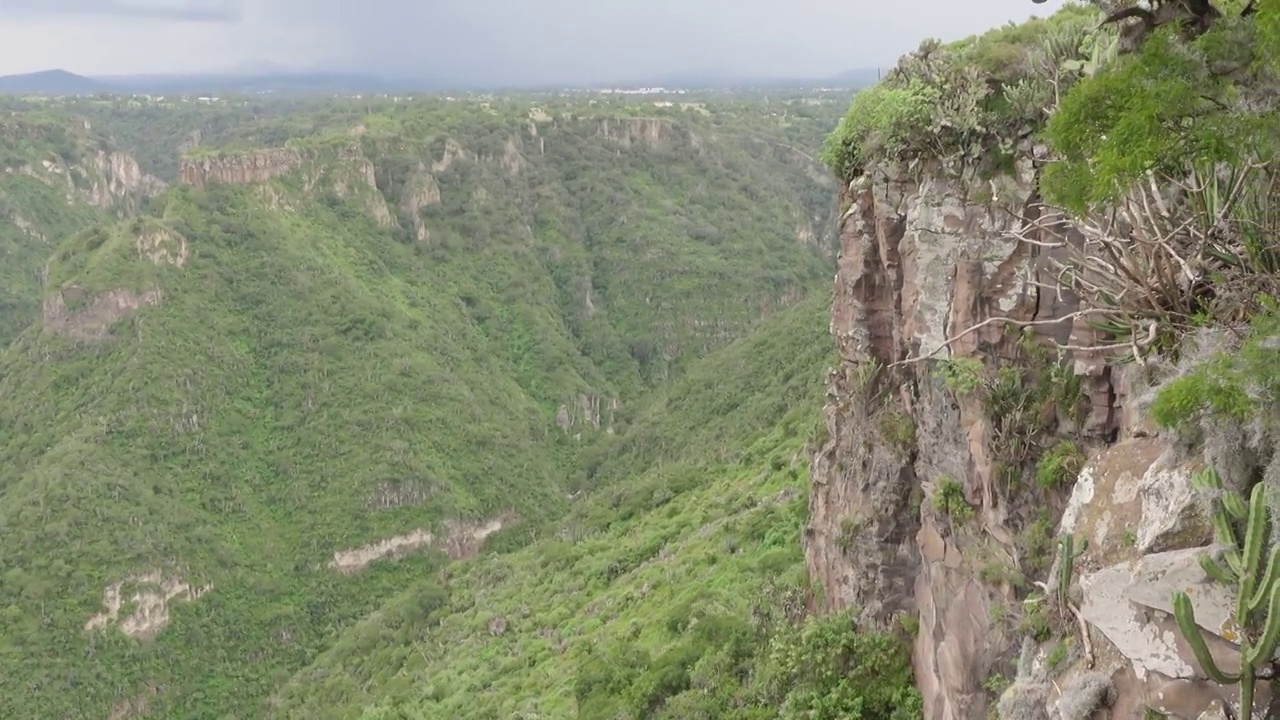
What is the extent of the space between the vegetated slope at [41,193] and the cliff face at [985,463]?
13434 centimetres

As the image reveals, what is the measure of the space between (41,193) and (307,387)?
9580 centimetres

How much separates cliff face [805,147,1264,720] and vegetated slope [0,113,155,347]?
134m

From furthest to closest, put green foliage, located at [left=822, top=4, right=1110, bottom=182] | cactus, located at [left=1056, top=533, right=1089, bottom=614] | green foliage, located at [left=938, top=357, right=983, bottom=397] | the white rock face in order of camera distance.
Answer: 1. green foliage, located at [left=938, top=357, right=983, bottom=397]
2. green foliage, located at [left=822, top=4, right=1110, bottom=182]
3. cactus, located at [left=1056, top=533, right=1089, bottom=614]
4. the white rock face

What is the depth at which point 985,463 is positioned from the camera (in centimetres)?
1210

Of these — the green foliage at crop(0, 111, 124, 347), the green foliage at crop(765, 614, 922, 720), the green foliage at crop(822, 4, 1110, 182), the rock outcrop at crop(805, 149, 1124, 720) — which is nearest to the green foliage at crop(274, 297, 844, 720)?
the green foliage at crop(765, 614, 922, 720)

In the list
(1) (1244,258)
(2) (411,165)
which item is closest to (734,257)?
(2) (411,165)

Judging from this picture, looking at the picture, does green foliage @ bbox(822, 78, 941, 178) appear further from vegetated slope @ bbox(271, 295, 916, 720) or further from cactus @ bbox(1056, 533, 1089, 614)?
vegetated slope @ bbox(271, 295, 916, 720)

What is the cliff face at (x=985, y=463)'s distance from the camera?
759 cm

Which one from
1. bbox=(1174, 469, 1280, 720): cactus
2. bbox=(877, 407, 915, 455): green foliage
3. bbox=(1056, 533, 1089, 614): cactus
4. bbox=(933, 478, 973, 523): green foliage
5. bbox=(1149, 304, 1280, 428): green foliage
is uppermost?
bbox=(1149, 304, 1280, 428): green foliage

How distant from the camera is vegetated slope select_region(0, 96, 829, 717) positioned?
60844 mm

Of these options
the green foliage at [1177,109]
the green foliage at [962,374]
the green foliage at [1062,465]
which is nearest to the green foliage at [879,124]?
the green foliage at [962,374]

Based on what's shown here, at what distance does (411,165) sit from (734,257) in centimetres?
4281

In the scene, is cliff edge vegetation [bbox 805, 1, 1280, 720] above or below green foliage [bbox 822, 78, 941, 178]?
below

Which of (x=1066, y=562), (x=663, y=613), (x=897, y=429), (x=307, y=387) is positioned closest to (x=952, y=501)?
(x=897, y=429)
